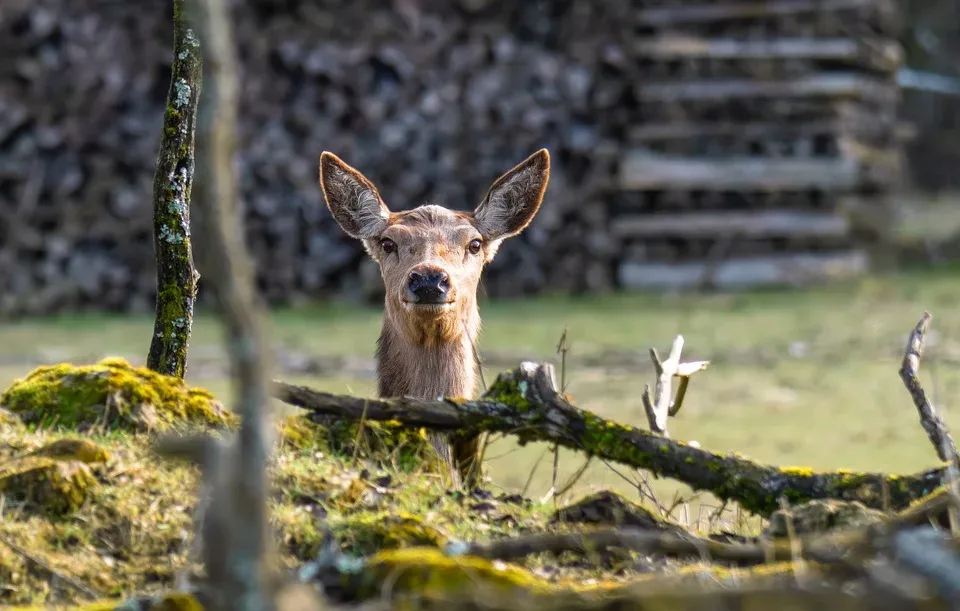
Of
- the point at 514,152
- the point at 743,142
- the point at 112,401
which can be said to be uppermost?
the point at 743,142

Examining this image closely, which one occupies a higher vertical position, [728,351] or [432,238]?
[432,238]

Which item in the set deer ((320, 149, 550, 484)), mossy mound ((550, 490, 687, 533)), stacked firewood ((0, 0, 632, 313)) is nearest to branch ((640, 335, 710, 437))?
mossy mound ((550, 490, 687, 533))

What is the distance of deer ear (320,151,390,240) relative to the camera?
568 cm

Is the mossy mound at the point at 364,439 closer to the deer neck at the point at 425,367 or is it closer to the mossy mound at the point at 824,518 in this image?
the deer neck at the point at 425,367

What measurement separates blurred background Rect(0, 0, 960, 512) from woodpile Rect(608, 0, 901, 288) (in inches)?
0.8

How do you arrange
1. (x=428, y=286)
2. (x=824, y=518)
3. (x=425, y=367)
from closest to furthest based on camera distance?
1. (x=824, y=518)
2. (x=428, y=286)
3. (x=425, y=367)

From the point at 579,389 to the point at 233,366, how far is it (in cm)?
665

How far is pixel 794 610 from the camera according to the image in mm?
2326

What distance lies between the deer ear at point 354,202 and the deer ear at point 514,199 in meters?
0.42

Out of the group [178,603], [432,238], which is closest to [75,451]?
[178,603]

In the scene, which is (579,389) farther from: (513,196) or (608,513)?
(608,513)

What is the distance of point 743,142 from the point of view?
40.9 feet

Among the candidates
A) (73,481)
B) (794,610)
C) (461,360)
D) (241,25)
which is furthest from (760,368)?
(794,610)

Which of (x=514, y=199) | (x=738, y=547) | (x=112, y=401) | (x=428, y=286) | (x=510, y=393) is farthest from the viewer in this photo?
(x=514, y=199)
